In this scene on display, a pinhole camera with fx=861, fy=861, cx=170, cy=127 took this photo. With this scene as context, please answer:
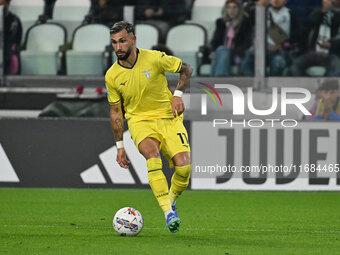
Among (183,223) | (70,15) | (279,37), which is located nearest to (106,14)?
(70,15)

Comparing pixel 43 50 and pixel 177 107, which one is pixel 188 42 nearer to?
pixel 43 50

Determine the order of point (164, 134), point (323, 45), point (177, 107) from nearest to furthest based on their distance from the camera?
point (177, 107) → point (164, 134) → point (323, 45)

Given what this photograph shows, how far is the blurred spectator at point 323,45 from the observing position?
12391 millimetres

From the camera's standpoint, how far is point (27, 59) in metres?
13.1

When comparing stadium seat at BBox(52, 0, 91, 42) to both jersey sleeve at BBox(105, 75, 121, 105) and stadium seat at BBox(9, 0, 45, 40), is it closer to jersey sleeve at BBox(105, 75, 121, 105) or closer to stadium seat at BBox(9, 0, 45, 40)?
stadium seat at BBox(9, 0, 45, 40)

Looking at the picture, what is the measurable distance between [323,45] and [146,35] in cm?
260

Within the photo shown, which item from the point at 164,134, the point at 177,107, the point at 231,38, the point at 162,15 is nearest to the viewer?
the point at 177,107

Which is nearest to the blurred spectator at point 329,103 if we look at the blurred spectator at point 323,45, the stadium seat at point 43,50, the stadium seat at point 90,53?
the blurred spectator at point 323,45

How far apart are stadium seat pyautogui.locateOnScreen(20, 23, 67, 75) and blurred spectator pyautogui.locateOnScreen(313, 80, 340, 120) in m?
3.93

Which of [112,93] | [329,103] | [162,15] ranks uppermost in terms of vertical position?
[162,15]

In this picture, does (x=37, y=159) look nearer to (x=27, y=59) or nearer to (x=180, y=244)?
(x=27, y=59)

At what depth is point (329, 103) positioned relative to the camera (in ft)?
40.2

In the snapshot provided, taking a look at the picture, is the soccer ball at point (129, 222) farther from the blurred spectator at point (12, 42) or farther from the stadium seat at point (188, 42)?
the blurred spectator at point (12, 42)

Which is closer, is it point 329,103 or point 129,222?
point 129,222
